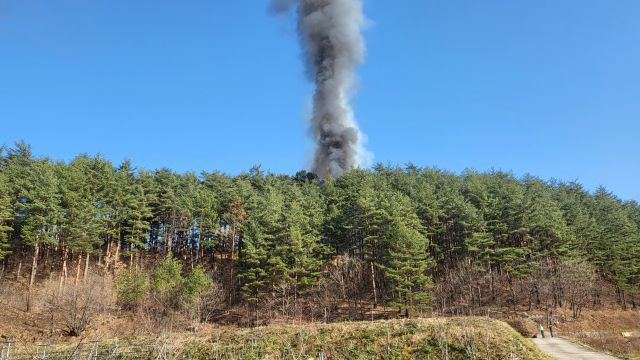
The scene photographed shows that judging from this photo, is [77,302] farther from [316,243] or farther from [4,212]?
[316,243]

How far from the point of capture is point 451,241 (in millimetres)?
50969

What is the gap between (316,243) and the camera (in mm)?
47031

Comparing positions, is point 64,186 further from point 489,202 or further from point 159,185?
point 489,202

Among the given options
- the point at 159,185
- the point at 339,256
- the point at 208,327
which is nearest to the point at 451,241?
the point at 339,256

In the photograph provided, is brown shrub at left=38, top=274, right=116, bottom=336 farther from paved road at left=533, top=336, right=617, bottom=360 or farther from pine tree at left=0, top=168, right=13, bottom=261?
paved road at left=533, top=336, right=617, bottom=360

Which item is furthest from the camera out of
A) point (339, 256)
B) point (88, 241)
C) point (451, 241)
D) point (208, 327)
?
point (451, 241)

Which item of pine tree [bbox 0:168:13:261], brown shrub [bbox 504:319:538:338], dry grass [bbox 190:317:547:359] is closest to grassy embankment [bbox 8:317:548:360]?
dry grass [bbox 190:317:547:359]

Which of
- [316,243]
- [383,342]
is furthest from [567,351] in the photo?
[316,243]

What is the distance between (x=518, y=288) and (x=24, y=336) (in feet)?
142

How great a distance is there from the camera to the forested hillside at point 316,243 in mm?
40688

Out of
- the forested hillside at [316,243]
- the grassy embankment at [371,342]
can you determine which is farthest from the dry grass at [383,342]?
the forested hillside at [316,243]

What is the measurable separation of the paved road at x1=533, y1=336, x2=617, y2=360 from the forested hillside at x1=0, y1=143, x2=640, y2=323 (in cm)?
1360

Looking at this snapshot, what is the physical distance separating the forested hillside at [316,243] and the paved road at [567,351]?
13596 mm

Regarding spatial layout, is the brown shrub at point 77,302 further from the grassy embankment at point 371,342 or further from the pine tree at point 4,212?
the grassy embankment at point 371,342
